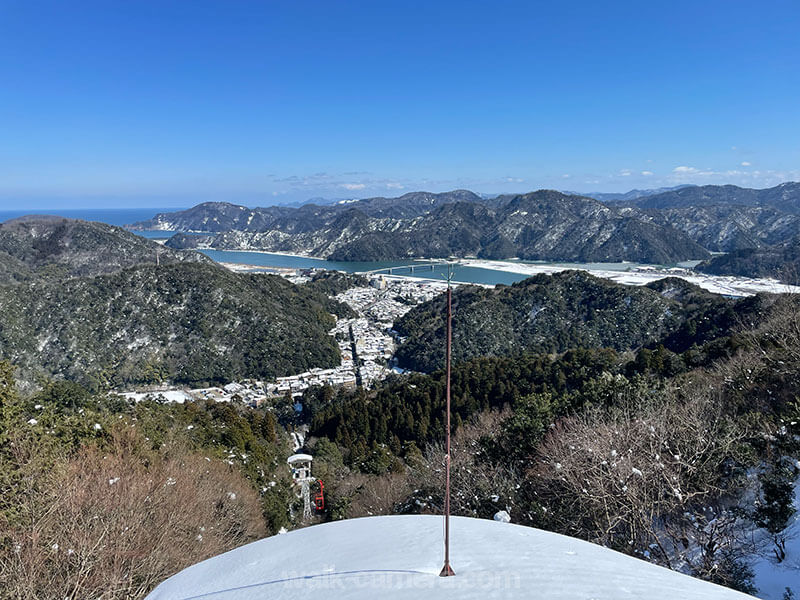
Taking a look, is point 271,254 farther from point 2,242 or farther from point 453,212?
point 2,242

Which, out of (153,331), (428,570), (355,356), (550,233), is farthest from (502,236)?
(428,570)

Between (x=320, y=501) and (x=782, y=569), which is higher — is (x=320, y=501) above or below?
below

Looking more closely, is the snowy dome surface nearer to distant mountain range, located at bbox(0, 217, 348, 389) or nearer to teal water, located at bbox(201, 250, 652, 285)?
distant mountain range, located at bbox(0, 217, 348, 389)

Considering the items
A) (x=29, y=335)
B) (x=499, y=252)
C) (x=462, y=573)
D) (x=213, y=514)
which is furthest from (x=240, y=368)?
(x=499, y=252)

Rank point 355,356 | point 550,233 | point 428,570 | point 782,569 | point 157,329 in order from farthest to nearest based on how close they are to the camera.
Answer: point 550,233 < point 355,356 < point 157,329 < point 782,569 < point 428,570

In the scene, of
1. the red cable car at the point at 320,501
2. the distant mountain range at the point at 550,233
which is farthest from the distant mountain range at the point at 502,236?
the red cable car at the point at 320,501

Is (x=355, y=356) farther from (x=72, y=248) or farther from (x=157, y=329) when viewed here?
(x=72, y=248)

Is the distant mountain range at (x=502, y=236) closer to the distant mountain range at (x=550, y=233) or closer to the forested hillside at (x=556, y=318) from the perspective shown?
the distant mountain range at (x=550, y=233)

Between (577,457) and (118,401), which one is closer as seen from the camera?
(577,457)
